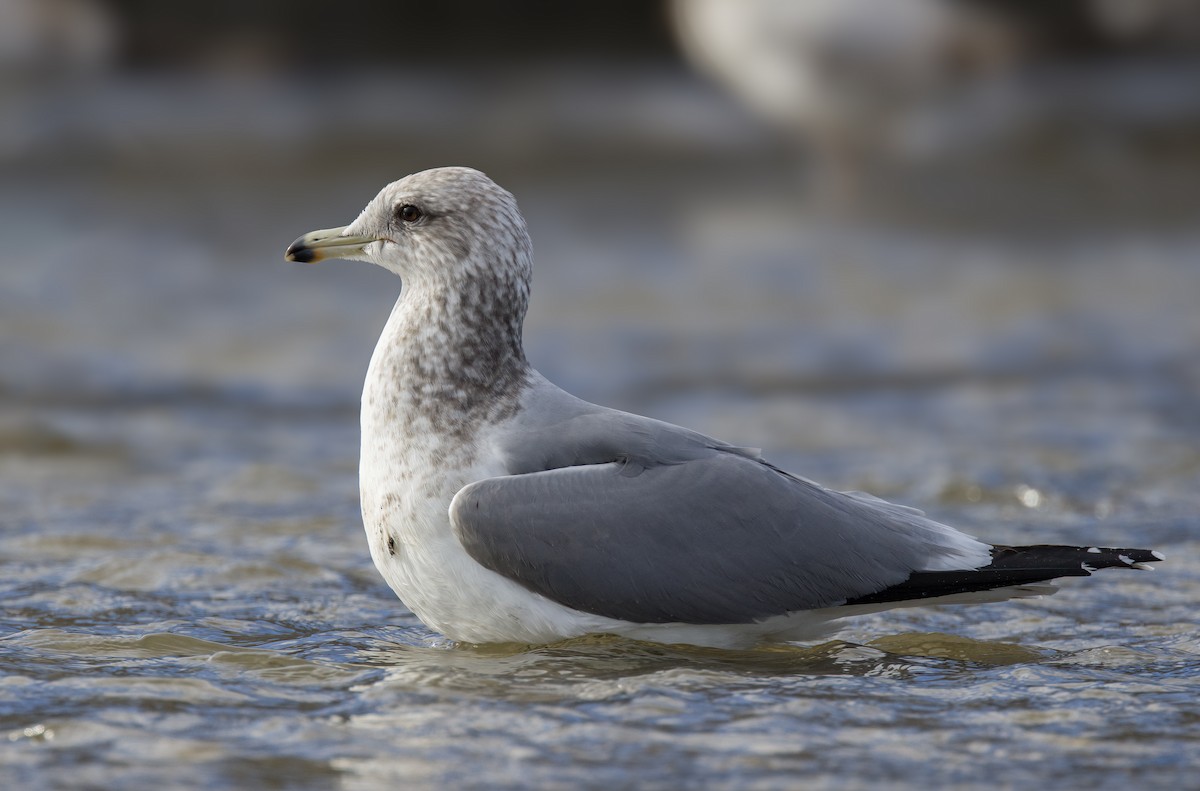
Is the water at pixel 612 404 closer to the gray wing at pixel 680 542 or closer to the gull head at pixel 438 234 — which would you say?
the gray wing at pixel 680 542

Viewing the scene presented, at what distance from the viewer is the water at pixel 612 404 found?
12.7 ft

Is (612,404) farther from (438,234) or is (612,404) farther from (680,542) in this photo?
(680,542)

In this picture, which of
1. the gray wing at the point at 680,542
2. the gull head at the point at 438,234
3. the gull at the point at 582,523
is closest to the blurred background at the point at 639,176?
the gull head at the point at 438,234

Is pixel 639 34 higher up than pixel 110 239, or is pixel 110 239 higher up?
pixel 639 34

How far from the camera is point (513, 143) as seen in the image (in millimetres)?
13555

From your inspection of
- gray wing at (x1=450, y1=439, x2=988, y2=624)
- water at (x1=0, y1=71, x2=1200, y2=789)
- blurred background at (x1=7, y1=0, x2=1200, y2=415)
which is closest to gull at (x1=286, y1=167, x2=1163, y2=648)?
gray wing at (x1=450, y1=439, x2=988, y2=624)

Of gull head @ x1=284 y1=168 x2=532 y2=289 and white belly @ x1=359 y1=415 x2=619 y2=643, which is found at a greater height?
gull head @ x1=284 y1=168 x2=532 y2=289

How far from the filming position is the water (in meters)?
3.88

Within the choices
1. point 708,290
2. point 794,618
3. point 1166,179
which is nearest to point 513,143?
point 708,290

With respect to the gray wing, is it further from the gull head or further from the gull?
the gull head

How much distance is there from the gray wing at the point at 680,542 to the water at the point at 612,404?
21 centimetres

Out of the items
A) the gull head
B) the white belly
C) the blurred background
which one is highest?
the blurred background

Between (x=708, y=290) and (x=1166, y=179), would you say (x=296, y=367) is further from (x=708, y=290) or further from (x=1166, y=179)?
(x=1166, y=179)

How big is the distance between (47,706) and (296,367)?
576 cm
